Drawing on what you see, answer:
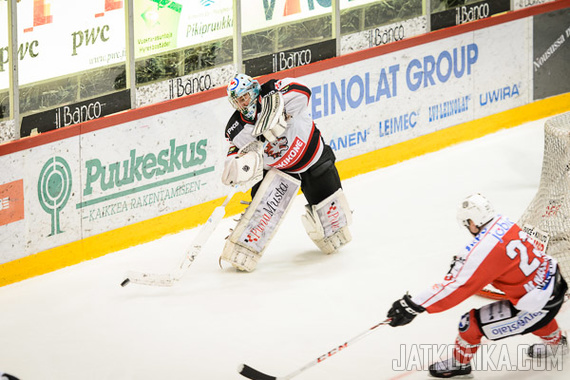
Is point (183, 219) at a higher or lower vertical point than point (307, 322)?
higher

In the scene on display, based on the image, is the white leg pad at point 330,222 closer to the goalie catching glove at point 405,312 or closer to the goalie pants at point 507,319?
the goalie pants at point 507,319

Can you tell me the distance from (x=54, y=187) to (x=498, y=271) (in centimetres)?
337

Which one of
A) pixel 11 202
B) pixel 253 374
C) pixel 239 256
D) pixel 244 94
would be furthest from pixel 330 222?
pixel 253 374

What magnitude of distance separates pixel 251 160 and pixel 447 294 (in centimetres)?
211

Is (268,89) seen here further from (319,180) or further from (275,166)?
(319,180)

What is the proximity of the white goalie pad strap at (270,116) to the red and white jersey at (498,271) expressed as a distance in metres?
1.99

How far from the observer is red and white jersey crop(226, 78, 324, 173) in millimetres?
7027

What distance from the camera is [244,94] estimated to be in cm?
686

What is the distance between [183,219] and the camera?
8.23 m

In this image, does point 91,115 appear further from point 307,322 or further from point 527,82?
point 527,82

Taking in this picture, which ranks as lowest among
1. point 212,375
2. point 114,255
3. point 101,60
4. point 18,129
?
point 212,375

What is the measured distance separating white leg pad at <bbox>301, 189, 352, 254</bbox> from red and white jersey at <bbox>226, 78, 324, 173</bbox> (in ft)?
0.92

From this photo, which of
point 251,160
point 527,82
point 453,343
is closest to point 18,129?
point 251,160

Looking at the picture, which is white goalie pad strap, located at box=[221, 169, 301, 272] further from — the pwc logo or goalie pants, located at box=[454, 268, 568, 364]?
goalie pants, located at box=[454, 268, 568, 364]
